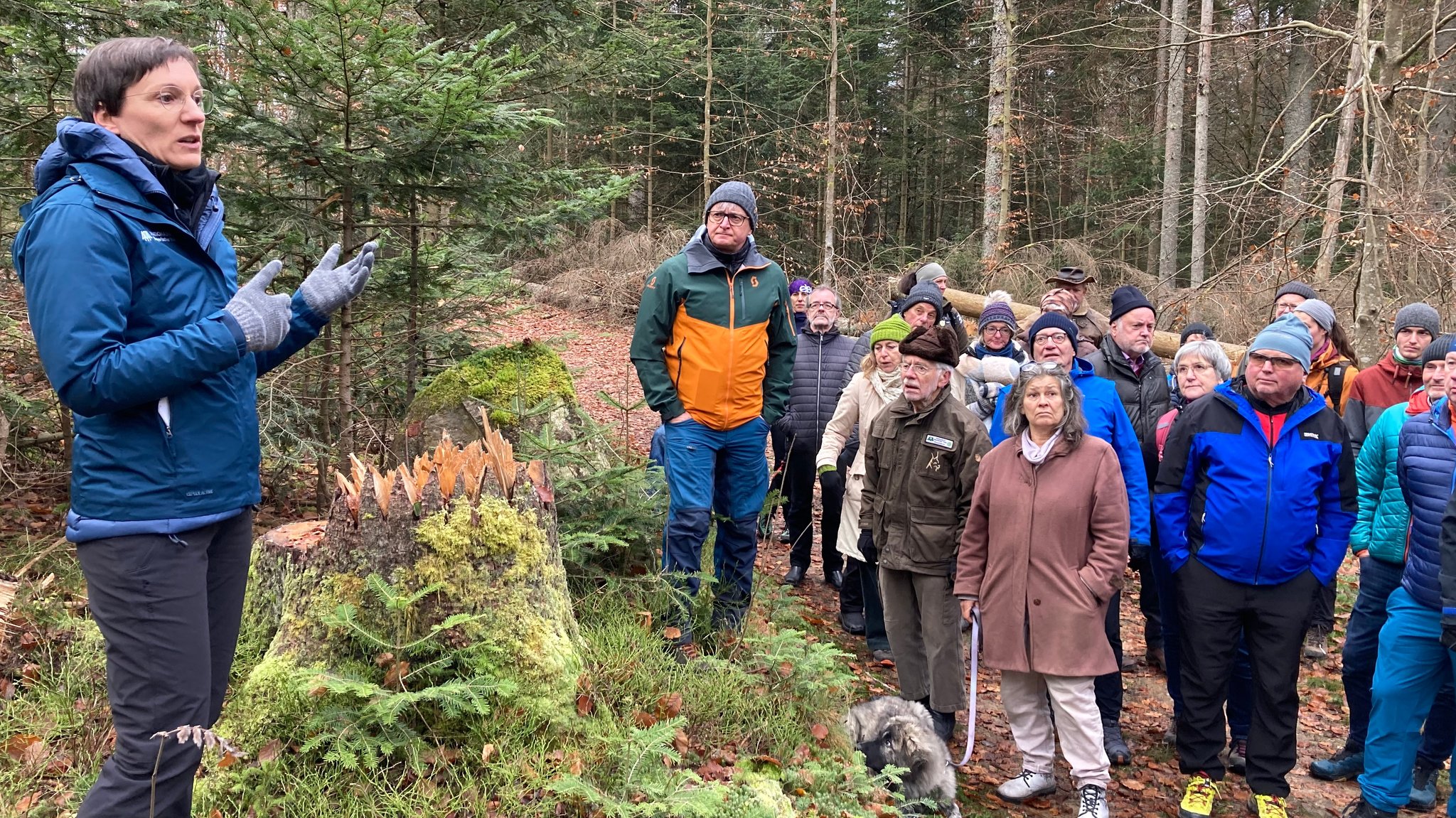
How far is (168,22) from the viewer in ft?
16.7

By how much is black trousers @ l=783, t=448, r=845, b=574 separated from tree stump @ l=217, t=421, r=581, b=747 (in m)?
3.72

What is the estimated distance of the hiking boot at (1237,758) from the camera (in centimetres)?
470

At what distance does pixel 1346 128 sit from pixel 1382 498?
17.3 ft

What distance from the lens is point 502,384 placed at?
18.5 feet

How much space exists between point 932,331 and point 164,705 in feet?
12.2

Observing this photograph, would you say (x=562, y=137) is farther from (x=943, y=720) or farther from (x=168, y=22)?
(x=943, y=720)

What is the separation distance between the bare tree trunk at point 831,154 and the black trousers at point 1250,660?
1200 cm

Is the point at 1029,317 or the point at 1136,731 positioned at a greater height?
the point at 1029,317

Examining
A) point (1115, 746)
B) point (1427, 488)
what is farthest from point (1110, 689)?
point (1427, 488)

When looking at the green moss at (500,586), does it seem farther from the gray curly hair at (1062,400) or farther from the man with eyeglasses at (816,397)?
the man with eyeglasses at (816,397)

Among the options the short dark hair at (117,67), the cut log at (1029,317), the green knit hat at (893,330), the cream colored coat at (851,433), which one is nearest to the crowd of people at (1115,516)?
the cream colored coat at (851,433)

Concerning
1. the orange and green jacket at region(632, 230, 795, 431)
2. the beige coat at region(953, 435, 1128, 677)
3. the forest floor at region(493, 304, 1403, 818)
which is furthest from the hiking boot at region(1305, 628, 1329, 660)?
the orange and green jacket at region(632, 230, 795, 431)

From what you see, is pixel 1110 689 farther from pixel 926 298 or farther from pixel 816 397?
pixel 816 397

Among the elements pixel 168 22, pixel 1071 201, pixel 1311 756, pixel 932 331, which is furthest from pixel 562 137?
pixel 1311 756
